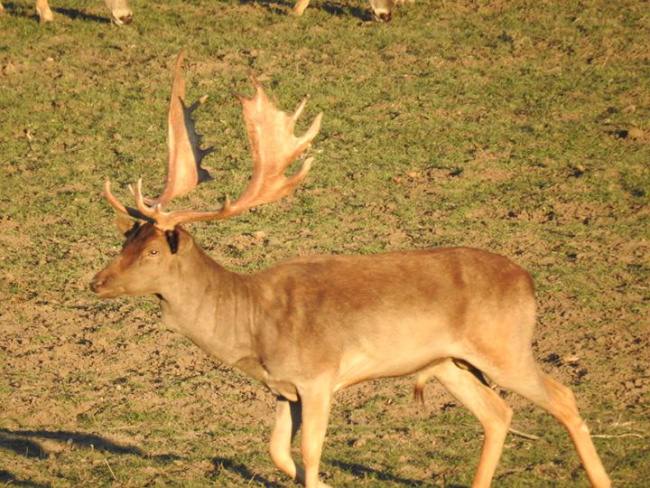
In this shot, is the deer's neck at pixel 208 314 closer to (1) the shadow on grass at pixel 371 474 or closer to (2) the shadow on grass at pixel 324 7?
(1) the shadow on grass at pixel 371 474

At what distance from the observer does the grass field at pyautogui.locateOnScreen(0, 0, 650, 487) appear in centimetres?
948

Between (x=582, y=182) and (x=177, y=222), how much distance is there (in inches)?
289

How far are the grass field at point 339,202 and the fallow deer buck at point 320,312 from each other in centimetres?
83

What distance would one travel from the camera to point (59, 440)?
31.4 feet

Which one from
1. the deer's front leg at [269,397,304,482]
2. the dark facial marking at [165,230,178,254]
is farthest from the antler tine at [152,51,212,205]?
the deer's front leg at [269,397,304,482]

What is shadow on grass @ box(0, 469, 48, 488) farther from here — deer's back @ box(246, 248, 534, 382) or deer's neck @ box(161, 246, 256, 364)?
deer's back @ box(246, 248, 534, 382)

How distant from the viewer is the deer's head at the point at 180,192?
783cm

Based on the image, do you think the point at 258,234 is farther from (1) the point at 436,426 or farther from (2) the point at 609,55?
(2) the point at 609,55

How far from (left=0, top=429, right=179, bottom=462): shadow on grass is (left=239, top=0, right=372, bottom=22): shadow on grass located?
10138 mm

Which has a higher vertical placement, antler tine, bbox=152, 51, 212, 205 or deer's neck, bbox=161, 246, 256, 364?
antler tine, bbox=152, 51, 212, 205

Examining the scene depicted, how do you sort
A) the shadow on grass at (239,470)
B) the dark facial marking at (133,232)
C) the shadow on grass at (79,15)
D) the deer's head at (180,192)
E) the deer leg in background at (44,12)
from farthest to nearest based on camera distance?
the shadow on grass at (79,15) → the deer leg in background at (44,12) → the shadow on grass at (239,470) → the dark facial marking at (133,232) → the deer's head at (180,192)

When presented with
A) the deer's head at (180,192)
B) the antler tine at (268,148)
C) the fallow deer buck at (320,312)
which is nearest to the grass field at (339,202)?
the fallow deer buck at (320,312)

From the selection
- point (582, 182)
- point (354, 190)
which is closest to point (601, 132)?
point (582, 182)

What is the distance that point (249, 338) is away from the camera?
798 cm
